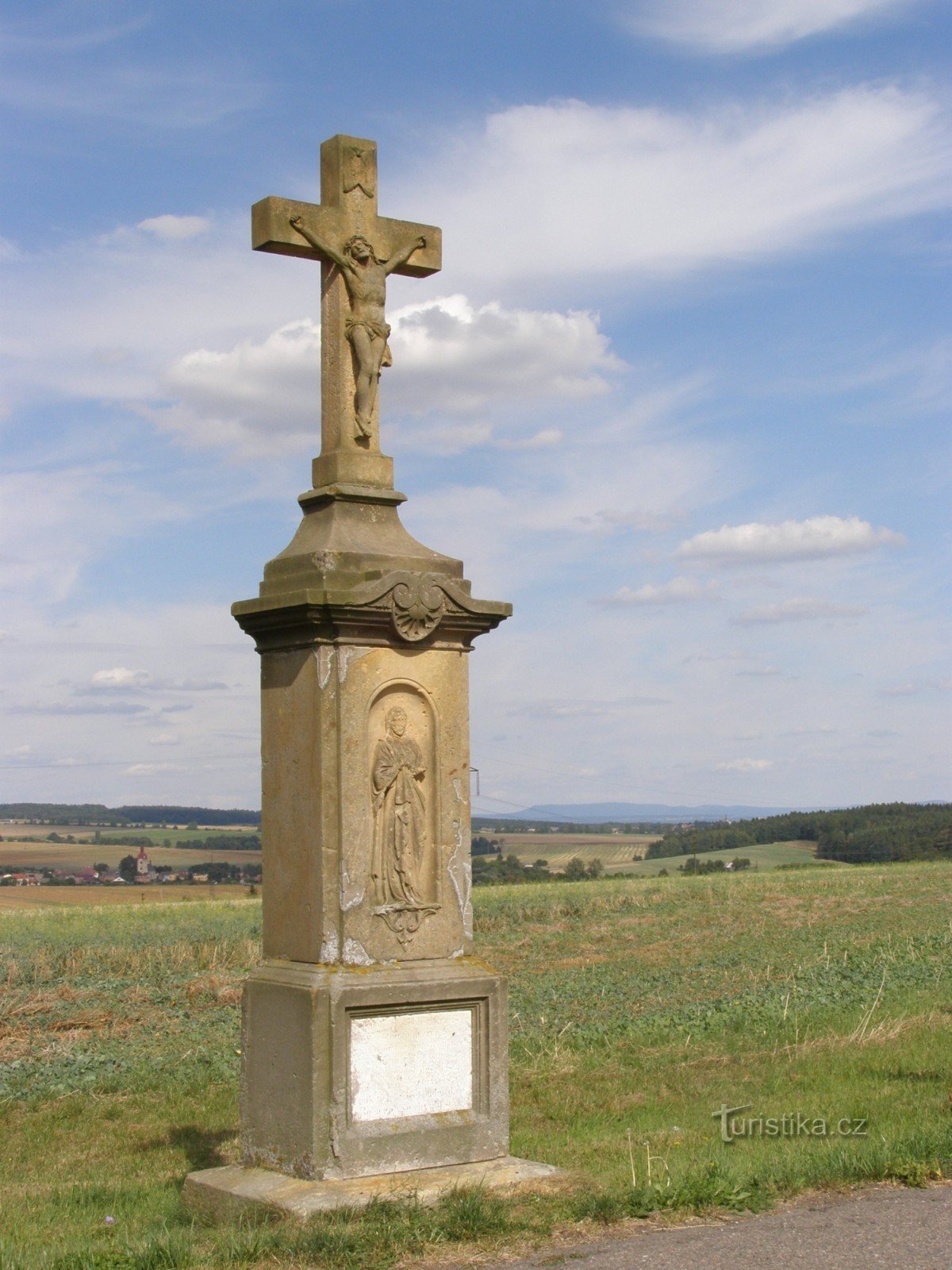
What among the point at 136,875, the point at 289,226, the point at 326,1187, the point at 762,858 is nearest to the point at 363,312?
the point at 289,226

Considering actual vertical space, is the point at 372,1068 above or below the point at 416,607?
below

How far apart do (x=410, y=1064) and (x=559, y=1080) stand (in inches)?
168

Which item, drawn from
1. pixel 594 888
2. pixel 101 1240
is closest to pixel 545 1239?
pixel 101 1240

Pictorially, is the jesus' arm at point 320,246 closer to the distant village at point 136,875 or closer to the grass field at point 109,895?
the grass field at point 109,895

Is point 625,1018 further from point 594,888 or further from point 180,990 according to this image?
point 594,888

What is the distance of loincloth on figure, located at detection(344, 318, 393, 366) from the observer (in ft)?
24.6

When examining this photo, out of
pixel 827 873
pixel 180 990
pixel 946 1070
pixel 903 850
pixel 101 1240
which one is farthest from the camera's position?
pixel 903 850

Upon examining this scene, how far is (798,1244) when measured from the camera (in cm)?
556

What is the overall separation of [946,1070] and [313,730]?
5440 mm

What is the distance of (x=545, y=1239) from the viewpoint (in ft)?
19.0

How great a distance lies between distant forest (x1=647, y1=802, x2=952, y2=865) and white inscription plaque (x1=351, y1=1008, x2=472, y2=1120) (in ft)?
171

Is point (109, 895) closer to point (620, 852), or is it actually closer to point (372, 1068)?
point (372, 1068)

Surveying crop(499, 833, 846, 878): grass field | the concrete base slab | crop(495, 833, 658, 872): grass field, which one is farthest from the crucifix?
crop(495, 833, 658, 872): grass field

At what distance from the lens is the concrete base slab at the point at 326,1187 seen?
6.23 meters
